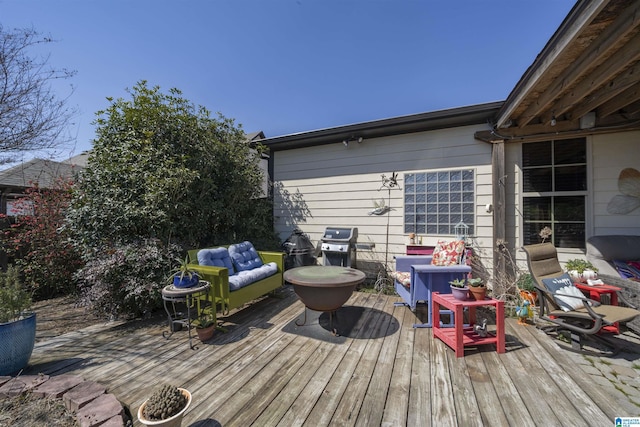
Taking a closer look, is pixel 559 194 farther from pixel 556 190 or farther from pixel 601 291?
pixel 601 291

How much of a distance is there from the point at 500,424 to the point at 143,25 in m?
6.53

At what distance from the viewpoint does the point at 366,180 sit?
17.6 ft

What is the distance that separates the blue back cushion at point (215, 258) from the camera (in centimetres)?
341

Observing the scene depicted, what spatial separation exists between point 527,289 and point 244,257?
4.32m

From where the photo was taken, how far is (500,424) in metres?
1.64

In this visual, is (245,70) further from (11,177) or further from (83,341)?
(11,177)

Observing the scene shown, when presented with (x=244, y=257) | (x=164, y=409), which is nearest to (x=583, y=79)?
(x=164, y=409)

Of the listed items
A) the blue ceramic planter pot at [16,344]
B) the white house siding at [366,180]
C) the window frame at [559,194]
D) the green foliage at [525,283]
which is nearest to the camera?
the blue ceramic planter pot at [16,344]

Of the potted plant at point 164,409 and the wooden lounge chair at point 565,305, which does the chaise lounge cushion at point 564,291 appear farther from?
the potted plant at point 164,409

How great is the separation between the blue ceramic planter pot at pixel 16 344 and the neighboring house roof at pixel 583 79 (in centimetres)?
517

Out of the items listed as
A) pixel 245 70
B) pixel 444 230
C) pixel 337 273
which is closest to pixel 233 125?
pixel 245 70

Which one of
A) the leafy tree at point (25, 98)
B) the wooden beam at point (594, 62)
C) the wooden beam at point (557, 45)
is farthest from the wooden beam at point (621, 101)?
the leafy tree at point (25, 98)

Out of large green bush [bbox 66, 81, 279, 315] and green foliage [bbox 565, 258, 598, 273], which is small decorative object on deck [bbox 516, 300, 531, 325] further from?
large green bush [bbox 66, 81, 279, 315]

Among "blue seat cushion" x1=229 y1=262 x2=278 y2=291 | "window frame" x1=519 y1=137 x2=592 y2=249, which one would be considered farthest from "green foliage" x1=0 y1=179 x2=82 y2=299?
"window frame" x1=519 y1=137 x2=592 y2=249
